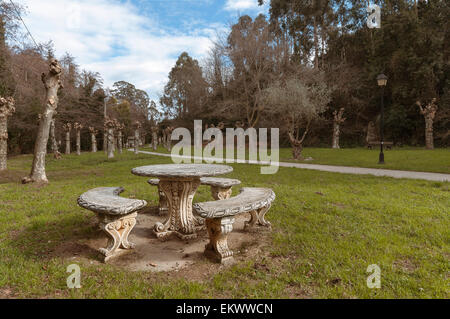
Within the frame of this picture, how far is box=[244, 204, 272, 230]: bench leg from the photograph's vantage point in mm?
4035

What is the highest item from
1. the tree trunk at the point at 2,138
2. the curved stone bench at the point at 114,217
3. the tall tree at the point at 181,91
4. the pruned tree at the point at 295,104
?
the tall tree at the point at 181,91

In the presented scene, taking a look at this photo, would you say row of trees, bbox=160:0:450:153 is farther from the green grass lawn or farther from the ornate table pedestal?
the ornate table pedestal

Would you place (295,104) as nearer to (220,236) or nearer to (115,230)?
(220,236)

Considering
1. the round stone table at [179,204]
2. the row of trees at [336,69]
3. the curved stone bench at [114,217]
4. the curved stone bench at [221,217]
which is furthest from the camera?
the row of trees at [336,69]

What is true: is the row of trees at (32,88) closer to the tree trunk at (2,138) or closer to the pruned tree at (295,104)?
the tree trunk at (2,138)

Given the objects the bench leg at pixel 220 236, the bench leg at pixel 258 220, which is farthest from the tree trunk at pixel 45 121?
the bench leg at pixel 220 236

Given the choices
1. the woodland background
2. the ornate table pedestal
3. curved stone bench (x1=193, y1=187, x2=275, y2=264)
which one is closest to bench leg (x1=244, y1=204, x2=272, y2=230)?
curved stone bench (x1=193, y1=187, x2=275, y2=264)

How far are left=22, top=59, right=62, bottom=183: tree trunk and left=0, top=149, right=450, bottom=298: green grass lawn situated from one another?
211 cm

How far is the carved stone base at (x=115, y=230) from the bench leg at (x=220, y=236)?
1.03m

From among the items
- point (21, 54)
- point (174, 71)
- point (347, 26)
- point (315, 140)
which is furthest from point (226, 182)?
point (174, 71)

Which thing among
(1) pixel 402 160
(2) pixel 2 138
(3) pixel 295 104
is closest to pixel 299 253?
(2) pixel 2 138

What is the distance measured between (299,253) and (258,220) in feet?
3.67

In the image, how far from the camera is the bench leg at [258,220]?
13.2 feet

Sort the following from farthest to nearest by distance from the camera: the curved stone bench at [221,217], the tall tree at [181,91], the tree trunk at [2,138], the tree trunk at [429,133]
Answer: the tall tree at [181,91], the tree trunk at [429,133], the tree trunk at [2,138], the curved stone bench at [221,217]
